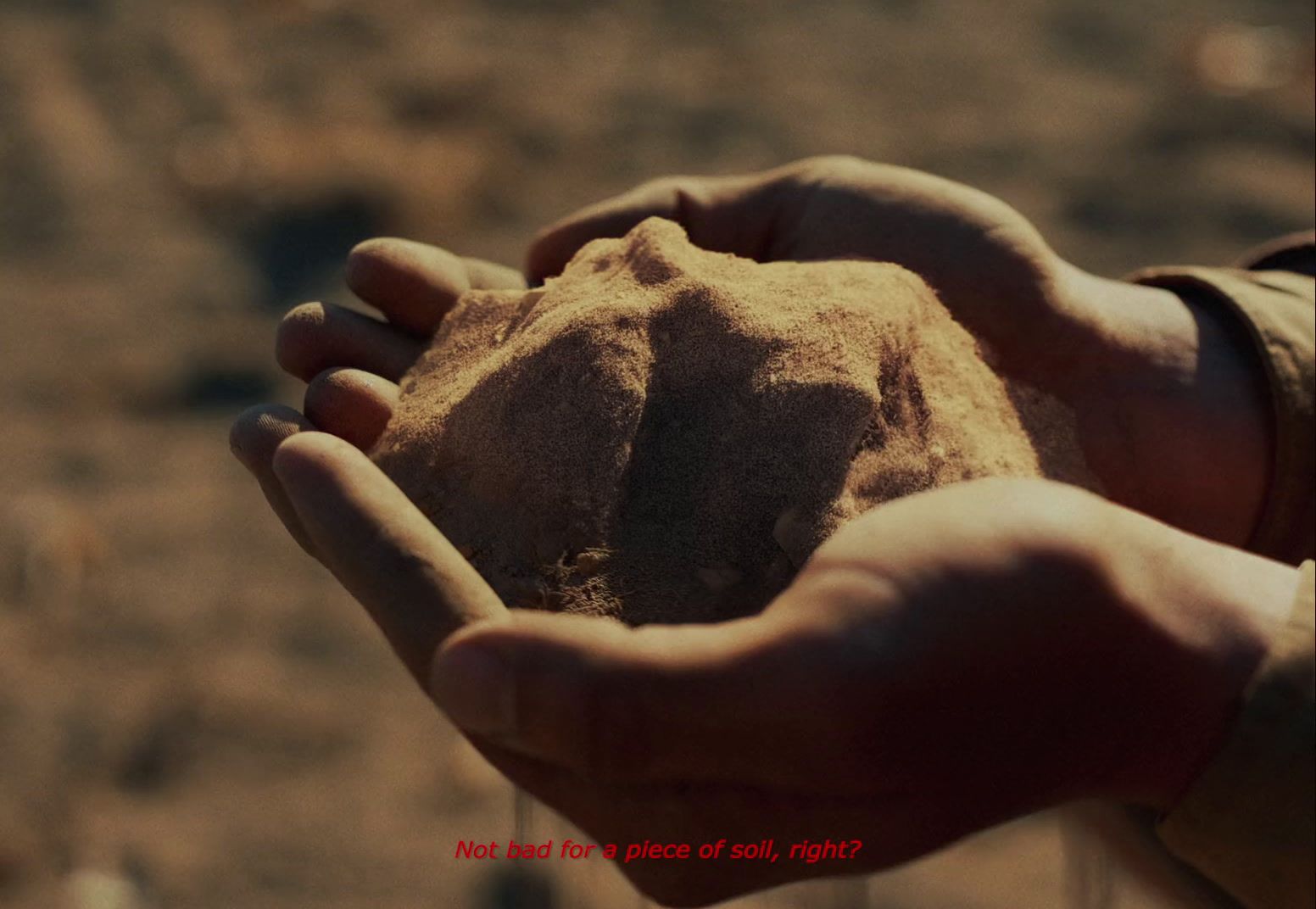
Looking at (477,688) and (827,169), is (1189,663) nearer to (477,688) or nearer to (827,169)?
(477,688)

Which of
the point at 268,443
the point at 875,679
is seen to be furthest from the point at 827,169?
the point at 875,679

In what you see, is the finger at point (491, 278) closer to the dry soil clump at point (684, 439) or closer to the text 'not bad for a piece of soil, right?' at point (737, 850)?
the dry soil clump at point (684, 439)

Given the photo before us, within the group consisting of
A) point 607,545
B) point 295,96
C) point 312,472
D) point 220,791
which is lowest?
point 220,791

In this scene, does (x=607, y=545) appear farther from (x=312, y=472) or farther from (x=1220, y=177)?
(x=1220, y=177)

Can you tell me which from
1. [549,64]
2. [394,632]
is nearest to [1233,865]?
[394,632]

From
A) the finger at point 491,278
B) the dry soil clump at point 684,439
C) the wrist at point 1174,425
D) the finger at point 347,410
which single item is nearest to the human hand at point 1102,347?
the wrist at point 1174,425
